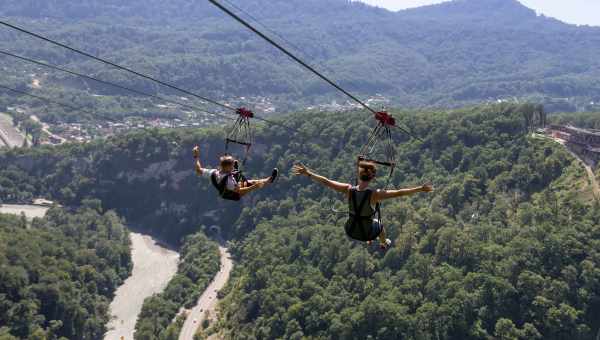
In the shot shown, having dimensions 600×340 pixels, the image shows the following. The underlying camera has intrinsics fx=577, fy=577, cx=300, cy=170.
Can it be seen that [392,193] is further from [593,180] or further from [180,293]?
[180,293]

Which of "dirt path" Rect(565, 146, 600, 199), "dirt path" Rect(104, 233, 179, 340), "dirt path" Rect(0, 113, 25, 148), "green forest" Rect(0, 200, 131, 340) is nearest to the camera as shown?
"dirt path" Rect(565, 146, 600, 199)

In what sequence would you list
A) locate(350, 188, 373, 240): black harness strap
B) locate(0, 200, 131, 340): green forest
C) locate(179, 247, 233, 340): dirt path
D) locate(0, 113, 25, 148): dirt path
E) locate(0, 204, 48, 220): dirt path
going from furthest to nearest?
locate(0, 113, 25, 148): dirt path → locate(0, 204, 48, 220): dirt path → locate(179, 247, 233, 340): dirt path → locate(0, 200, 131, 340): green forest → locate(350, 188, 373, 240): black harness strap

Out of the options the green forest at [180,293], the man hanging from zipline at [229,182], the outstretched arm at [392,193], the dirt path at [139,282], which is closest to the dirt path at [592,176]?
the green forest at [180,293]

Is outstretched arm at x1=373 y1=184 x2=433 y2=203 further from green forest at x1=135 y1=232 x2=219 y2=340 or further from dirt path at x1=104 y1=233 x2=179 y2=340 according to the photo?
dirt path at x1=104 y1=233 x2=179 y2=340

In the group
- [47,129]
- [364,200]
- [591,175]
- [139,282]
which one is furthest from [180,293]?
[47,129]

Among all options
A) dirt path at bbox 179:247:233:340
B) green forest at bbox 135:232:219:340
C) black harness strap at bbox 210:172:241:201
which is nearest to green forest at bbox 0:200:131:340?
green forest at bbox 135:232:219:340

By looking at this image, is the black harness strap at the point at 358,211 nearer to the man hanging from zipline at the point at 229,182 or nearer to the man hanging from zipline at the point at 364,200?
the man hanging from zipline at the point at 364,200

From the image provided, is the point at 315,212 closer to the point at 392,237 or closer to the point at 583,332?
the point at 392,237
